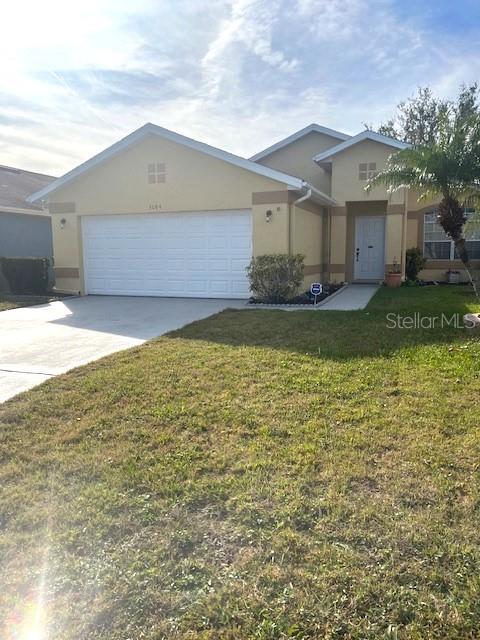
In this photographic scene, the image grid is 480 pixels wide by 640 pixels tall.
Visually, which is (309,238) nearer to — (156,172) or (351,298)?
(351,298)

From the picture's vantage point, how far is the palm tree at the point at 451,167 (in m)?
8.82

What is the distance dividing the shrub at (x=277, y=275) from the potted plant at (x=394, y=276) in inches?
216

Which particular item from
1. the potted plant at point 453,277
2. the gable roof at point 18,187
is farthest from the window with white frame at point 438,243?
the gable roof at point 18,187

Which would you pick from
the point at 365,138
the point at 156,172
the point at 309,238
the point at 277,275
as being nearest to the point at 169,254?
the point at 156,172

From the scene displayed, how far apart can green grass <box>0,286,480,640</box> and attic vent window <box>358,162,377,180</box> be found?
1136 centimetres

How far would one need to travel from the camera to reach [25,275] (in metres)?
14.9

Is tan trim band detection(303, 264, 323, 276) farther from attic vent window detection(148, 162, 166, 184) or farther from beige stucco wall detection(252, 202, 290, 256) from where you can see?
attic vent window detection(148, 162, 166, 184)

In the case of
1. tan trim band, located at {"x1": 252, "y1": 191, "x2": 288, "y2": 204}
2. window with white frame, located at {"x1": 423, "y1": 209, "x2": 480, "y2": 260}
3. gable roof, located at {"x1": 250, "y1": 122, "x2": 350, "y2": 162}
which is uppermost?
gable roof, located at {"x1": 250, "y1": 122, "x2": 350, "y2": 162}

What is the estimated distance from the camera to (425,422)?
14.6 ft

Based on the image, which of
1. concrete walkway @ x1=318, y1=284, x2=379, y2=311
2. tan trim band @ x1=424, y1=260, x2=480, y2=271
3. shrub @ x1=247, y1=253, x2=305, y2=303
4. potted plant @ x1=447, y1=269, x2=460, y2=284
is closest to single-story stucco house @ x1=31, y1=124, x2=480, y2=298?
shrub @ x1=247, y1=253, x2=305, y2=303

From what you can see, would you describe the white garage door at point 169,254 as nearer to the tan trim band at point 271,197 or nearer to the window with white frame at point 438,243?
the tan trim band at point 271,197

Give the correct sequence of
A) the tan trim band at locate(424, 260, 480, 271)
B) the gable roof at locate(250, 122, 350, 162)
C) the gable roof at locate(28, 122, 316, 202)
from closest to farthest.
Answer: the gable roof at locate(28, 122, 316, 202)
the gable roof at locate(250, 122, 350, 162)
the tan trim band at locate(424, 260, 480, 271)

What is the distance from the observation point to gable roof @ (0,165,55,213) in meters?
17.6

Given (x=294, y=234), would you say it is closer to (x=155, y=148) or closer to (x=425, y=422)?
(x=155, y=148)
